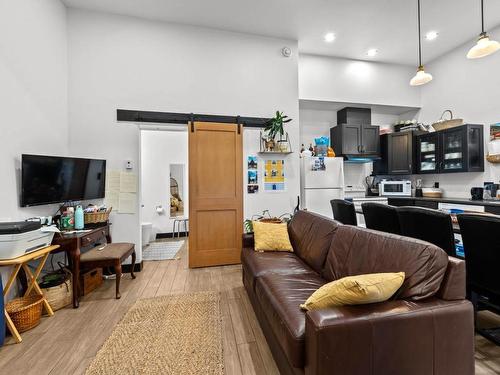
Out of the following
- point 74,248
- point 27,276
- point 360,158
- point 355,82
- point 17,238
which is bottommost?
point 27,276

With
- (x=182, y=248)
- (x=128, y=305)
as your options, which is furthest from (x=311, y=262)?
(x=182, y=248)

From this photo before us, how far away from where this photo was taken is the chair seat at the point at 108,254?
2.66 meters

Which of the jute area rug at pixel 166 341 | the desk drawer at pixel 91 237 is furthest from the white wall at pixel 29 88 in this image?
the jute area rug at pixel 166 341

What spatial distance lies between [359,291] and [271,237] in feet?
5.35

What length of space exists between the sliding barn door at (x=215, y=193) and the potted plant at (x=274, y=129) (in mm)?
497

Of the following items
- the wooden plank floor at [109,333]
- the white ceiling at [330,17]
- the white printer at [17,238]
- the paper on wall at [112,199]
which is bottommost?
the wooden plank floor at [109,333]

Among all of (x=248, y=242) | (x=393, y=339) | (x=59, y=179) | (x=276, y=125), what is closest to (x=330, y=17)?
(x=276, y=125)

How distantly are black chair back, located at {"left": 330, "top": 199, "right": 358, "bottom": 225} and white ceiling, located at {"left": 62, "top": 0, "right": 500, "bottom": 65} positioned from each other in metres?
2.86

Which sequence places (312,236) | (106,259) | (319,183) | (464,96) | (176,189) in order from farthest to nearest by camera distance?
(176,189) → (464,96) → (319,183) → (106,259) → (312,236)

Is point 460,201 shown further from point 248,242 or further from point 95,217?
point 95,217

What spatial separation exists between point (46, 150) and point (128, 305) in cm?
212

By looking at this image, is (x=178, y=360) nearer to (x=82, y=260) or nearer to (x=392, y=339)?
(x=392, y=339)

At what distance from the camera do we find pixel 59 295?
2.51 metres

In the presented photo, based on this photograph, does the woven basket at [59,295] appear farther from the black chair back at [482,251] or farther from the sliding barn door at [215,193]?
the black chair back at [482,251]
